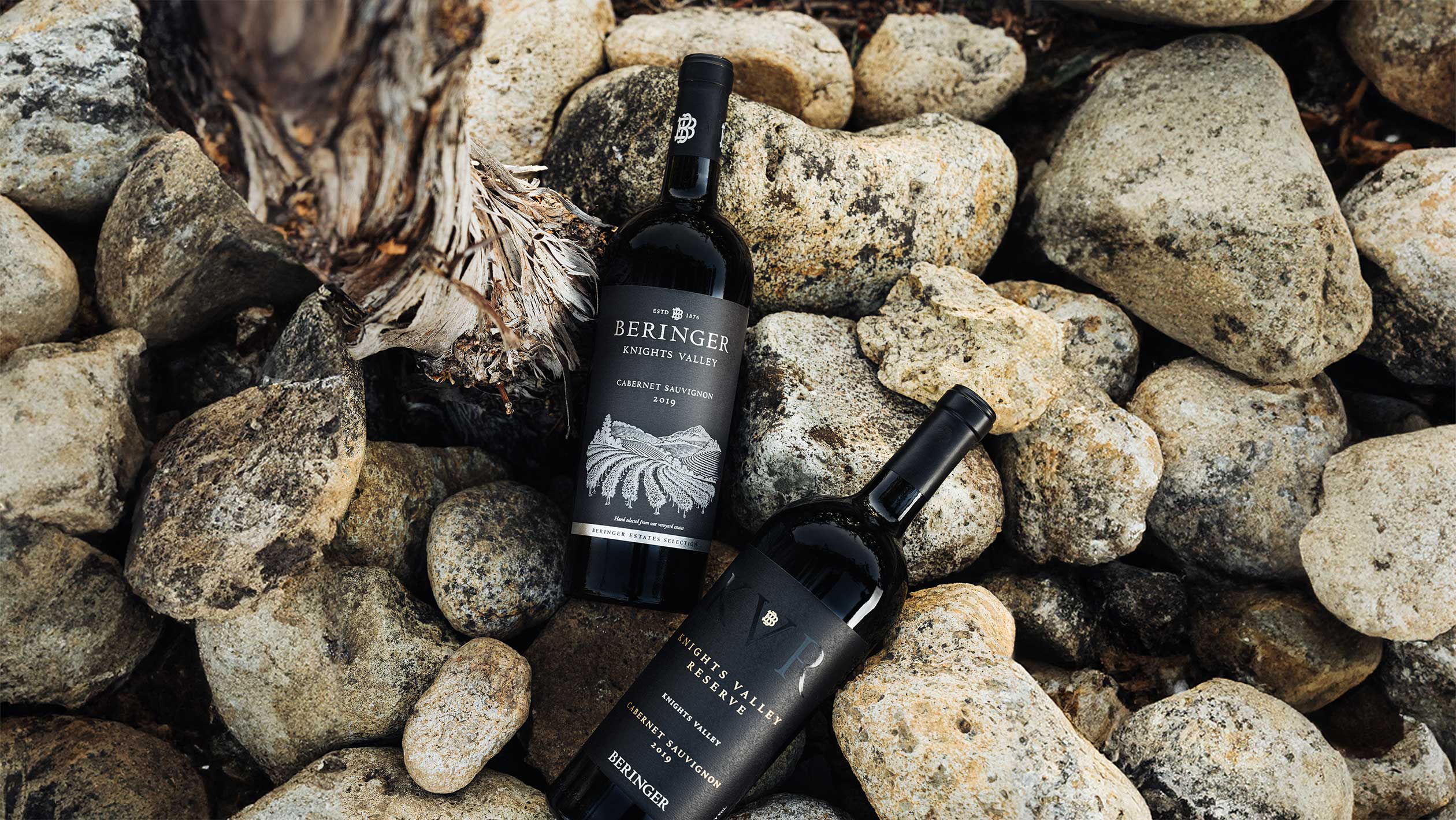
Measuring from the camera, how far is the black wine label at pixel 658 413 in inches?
→ 87.4

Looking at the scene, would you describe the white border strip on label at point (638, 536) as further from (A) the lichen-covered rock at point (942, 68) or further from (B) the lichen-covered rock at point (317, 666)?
(A) the lichen-covered rock at point (942, 68)

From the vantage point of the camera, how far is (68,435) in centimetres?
224

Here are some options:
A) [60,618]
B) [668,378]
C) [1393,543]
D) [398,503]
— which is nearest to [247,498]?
[398,503]

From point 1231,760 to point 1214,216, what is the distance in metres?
1.49

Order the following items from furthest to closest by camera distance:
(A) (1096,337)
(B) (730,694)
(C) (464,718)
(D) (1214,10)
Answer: (A) (1096,337)
(D) (1214,10)
(C) (464,718)
(B) (730,694)

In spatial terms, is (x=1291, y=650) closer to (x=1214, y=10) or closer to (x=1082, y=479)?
(x=1082, y=479)

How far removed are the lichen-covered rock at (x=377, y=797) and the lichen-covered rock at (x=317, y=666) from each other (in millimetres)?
92

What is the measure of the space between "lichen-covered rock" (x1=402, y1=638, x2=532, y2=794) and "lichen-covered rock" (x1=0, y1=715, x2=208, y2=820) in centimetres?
67

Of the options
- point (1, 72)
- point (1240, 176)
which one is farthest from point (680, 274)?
point (1, 72)

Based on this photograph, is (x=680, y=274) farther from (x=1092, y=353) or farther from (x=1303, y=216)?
(x=1303, y=216)

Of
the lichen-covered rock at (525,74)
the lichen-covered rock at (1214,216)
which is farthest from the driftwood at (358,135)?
the lichen-covered rock at (1214,216)

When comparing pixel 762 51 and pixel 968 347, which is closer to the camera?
pixel 968 347

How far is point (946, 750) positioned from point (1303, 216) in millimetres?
1837

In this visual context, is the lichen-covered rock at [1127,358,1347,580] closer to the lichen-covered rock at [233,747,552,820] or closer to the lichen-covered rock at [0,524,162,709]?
the lichen-covered rock at [233,747,552,820]
